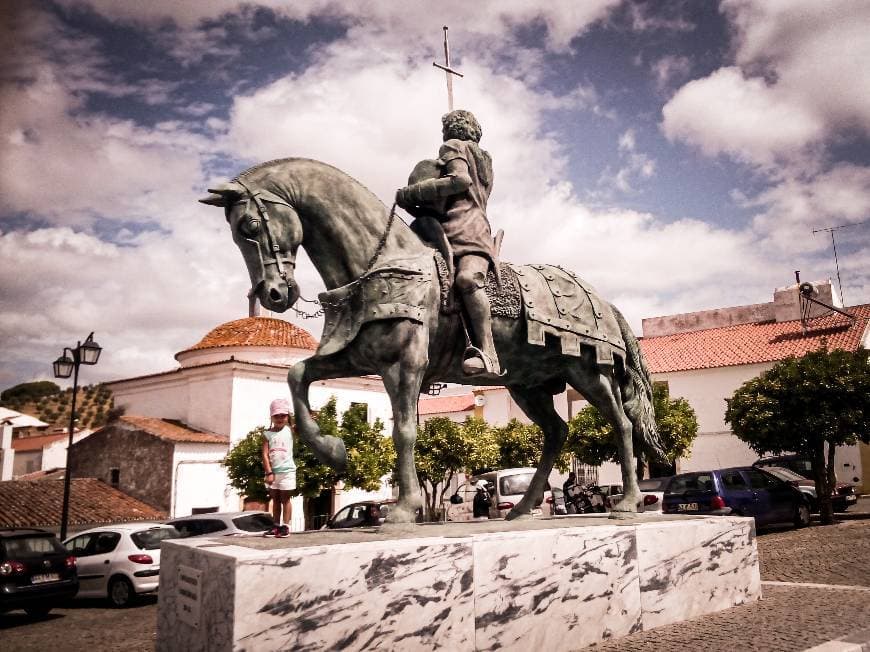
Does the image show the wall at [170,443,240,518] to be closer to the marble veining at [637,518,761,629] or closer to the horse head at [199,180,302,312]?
the marble veining at [637,518,761,629]

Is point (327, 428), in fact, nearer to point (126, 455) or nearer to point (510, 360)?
point (126, 455)

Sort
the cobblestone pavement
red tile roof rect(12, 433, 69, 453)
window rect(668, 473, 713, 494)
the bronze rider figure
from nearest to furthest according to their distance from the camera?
the cobblestone pavement, the bronze rider figure, window rect(668, 473, 713, 494), red tile roof rect(12, 433, 69, 453)

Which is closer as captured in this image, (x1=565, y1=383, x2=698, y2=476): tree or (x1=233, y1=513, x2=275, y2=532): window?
(x1=233, y1=513, x2=275, y2=532): window

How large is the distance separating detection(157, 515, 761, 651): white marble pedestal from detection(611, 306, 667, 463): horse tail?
1154 mm

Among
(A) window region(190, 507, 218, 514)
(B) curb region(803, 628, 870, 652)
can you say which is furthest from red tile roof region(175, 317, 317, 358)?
(B) curb region(803, 628, 870, 652)

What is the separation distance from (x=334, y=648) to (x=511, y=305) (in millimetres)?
3001

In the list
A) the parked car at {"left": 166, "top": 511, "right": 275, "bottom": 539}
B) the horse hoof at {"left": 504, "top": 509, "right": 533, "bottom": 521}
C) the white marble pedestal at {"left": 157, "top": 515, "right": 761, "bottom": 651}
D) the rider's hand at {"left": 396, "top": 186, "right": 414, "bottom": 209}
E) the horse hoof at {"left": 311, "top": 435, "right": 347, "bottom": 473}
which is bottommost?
the parked car at {"left": 166, "top": 511, "right": 275, "bottom": 539}

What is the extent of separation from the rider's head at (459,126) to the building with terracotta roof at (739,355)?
29079 millimetres

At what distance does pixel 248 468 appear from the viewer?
21375 mm

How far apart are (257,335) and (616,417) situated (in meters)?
27.8

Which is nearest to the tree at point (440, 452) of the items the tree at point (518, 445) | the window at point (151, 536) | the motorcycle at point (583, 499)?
the tree at point (518, 445)

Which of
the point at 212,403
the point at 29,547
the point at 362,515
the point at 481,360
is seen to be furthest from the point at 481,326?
the point at 212,403

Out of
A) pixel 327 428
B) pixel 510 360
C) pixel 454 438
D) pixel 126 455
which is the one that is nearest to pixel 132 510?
pixel 126 455

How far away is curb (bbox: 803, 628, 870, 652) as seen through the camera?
416 cm
